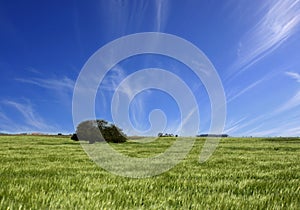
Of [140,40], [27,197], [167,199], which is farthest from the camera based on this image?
[140,40]

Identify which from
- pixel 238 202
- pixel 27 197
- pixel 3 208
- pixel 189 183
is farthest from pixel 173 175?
pixel 3 208

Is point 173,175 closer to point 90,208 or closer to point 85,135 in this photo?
point 90,208

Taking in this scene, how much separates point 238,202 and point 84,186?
10.8 feet

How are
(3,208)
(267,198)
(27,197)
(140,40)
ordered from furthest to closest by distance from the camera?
(140,40), (267,198), (27,197), (3,208)

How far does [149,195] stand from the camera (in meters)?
6.43

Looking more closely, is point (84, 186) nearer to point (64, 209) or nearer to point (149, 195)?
point (149, 195)

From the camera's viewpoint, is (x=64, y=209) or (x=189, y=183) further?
(x=189, y=183)

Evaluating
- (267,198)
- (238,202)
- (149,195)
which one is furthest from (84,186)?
(267,198)

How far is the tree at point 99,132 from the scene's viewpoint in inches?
1837

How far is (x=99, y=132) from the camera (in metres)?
46.8

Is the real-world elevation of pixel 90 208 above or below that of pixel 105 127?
below

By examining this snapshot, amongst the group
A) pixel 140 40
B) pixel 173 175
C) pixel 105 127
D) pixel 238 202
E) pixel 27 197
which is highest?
pixel 105 127

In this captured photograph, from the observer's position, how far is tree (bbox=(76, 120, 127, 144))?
46.7 m

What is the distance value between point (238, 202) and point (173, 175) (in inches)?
164
